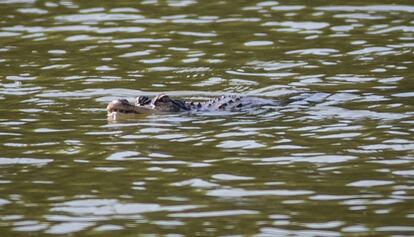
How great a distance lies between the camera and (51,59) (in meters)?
17.9

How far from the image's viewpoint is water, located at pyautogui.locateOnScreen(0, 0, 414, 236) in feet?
32.7

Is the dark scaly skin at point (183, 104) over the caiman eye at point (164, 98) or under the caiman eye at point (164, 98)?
under

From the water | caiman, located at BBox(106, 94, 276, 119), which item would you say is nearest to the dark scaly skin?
caiman, located at BBox(106, 94, 276, 119)

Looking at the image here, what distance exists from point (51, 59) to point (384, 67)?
4.77 meters

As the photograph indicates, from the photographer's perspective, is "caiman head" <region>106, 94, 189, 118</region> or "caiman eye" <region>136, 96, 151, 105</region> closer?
"caiman head" <region>106, 94, 189, 118</region>

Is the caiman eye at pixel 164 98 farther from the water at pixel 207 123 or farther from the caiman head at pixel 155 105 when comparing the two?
the water at pixel 207 123

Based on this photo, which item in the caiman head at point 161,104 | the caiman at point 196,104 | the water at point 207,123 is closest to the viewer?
the water at point 207,123

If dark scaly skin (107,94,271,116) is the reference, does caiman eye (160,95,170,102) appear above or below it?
above

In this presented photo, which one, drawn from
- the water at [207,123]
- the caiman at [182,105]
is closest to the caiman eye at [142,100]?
the caiman at [182,105]

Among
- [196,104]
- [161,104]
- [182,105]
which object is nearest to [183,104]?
[182,105]

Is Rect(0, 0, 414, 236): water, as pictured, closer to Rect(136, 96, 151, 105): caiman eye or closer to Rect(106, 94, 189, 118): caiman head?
Rect(106, 94, 189, 118): caiman head

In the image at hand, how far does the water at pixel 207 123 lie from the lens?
9961 mm

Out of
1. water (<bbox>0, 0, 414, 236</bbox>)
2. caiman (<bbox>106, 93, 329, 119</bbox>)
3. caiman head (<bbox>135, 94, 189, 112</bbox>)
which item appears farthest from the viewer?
caiman head (<bbox>135, 94, 189, 112</bbox>)

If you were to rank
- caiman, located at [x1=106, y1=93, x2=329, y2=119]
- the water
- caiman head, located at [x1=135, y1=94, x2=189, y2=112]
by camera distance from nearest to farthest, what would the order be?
the water < caiman, located at [x1=106, y1=93, x2=329, y2=119] < caiman head, located at [x1=135, y1=94, x2=189, y2=112]
